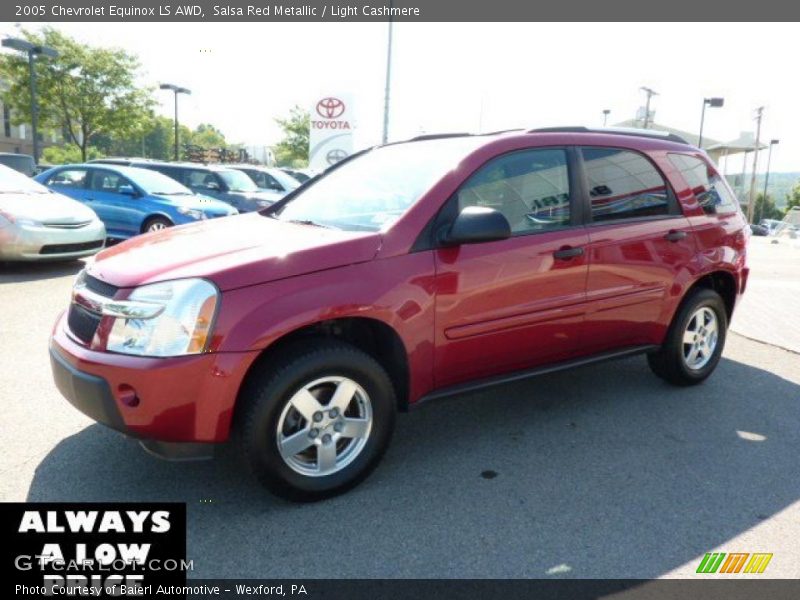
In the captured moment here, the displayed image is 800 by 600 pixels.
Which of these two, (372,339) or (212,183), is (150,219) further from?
(372,339)

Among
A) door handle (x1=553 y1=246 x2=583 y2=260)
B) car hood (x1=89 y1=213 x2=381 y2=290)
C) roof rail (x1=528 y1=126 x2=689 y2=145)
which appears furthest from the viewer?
roof rail (x1=528 y1=126 x2=689 y2=145)

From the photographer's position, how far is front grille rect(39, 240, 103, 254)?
7.97 meters

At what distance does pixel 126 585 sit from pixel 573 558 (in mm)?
1767

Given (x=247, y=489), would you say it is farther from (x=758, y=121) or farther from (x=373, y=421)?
(x=758, y=121)

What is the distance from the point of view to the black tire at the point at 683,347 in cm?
444

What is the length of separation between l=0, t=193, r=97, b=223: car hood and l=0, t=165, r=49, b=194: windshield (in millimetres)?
165

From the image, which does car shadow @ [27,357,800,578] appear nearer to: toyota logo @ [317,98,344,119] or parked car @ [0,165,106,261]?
parked car @ [0,165,106,261]

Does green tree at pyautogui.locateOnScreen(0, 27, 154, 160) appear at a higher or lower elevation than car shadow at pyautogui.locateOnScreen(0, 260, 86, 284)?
higher

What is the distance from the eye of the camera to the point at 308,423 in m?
2.90

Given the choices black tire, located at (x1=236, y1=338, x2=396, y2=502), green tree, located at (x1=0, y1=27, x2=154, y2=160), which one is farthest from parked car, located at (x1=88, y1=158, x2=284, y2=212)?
green tree, located at (x1=0, y1=27, x2=154, y2=160)

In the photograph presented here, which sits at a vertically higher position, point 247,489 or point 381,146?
point 381,146

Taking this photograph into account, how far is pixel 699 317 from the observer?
458 centimetres

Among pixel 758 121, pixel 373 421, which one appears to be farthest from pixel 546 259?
pixel 758 121

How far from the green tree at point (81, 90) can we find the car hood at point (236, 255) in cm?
3299
